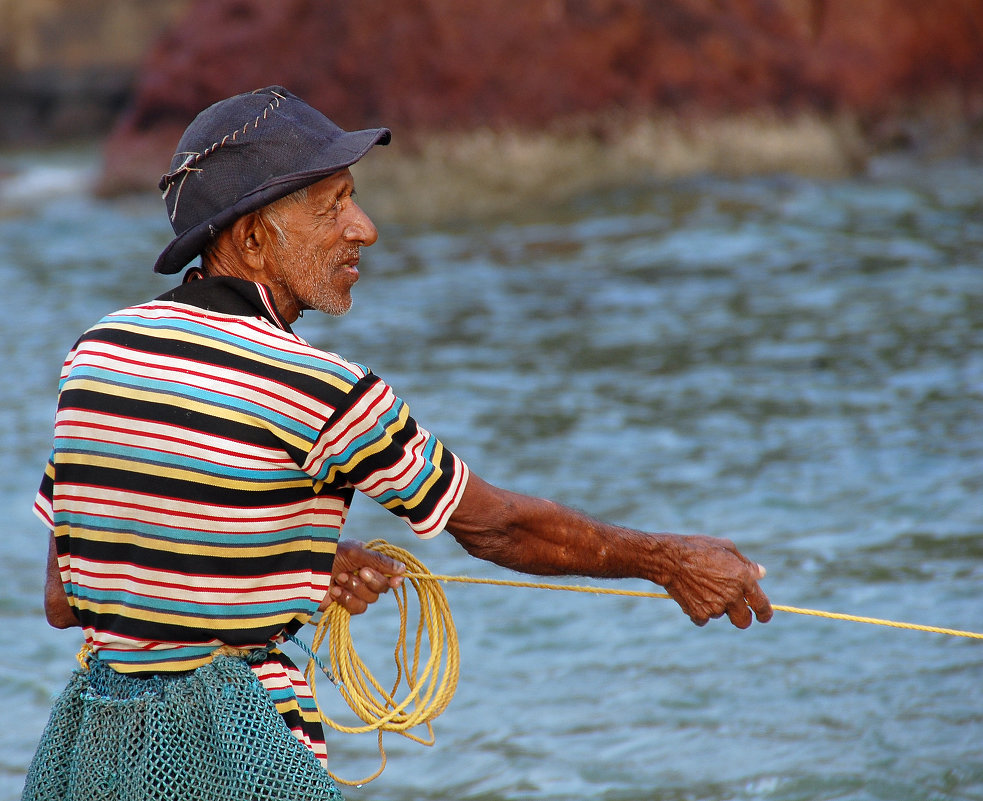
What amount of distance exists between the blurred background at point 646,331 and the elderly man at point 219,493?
7.19 feet

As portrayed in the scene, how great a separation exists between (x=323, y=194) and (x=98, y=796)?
1.16 metres

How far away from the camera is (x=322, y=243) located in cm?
244

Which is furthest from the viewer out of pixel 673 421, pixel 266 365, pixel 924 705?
pixel 673 421

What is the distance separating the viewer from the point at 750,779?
418 cm

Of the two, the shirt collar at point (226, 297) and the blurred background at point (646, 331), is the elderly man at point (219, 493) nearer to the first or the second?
the shirt collar at point (226, 297)

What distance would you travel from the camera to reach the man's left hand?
2611 mm

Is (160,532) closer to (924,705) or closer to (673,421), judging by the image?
(924,705)

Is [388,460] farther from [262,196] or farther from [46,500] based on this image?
[46,500]

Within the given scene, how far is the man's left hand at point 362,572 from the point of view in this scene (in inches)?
103

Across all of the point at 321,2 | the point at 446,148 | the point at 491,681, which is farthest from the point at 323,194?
the point at 321,2

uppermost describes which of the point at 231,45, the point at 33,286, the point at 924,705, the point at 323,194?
the point at 231,45

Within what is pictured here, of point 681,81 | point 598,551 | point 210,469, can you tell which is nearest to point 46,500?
point 210,469

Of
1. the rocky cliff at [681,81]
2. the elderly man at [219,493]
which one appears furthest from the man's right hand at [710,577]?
the rocky cliff at [681,81]

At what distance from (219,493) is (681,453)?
5363 mm
